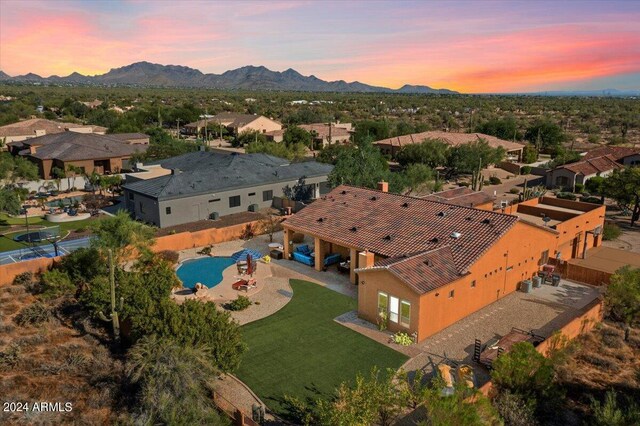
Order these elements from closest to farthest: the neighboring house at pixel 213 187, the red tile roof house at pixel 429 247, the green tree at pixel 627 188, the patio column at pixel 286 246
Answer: the red tile roof house at pixel 429 247, the patio column at pixel 286 246, the green tree at pixel 627 188, the neighboring house at pixel 213 187

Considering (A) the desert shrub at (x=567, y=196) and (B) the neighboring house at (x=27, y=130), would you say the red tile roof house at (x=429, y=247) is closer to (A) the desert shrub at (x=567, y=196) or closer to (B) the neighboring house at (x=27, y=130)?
(A) the desert shrub at (x=567, y=196)

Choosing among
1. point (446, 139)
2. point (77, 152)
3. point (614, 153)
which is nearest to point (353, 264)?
point (77, 152)

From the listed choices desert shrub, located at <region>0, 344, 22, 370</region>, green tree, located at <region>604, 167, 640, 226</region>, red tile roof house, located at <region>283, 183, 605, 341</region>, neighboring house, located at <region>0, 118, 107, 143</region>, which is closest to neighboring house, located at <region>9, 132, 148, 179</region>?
neighboring house, located at <region>0, 118, 107, 143</region>

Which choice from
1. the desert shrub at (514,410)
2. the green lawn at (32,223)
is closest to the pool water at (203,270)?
the green lawn at (32,223)

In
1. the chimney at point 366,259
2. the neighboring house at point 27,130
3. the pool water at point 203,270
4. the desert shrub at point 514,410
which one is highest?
the neighboring house at point 27,130

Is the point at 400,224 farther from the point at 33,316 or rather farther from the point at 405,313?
the point at 33,316

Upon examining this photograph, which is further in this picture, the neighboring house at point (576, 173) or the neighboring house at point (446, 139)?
the neighboring house at point (446, 139)

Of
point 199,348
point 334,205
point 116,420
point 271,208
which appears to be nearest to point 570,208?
point 334,205
